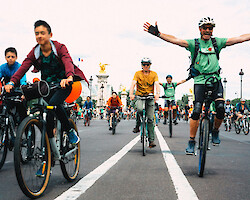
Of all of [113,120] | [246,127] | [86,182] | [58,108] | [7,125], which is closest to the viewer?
[58,108]

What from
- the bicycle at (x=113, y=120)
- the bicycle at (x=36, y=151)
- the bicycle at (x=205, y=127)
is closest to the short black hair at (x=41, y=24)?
the bicycle at (x=36, y=151)

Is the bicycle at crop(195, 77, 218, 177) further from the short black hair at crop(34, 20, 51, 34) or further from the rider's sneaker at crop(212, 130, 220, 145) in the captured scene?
the short black hair at crop(34, 20, 51, 34)

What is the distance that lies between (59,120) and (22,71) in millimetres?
735

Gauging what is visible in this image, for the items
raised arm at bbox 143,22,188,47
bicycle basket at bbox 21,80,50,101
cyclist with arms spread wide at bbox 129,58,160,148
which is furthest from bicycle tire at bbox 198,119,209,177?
cyclist with arms spread wide at bbox 129,58,160,148

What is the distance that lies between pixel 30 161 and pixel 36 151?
0.15 meters

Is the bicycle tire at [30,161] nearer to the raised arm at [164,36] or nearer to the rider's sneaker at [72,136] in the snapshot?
the rider's sneaker at [72,136]

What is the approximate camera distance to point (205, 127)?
→ 4.86 meters

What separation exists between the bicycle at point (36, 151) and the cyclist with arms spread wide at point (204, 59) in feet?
7.14

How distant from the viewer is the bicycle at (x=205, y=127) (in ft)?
15.3

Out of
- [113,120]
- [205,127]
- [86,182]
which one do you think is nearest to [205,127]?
[205,127]

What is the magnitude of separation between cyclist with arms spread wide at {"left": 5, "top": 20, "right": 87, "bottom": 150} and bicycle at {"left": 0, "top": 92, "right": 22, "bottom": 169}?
1.48 meters

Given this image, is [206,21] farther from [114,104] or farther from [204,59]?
[114,104]

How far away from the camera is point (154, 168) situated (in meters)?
5.42

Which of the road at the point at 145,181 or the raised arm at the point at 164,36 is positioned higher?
the raised arm at the point at 164,36
